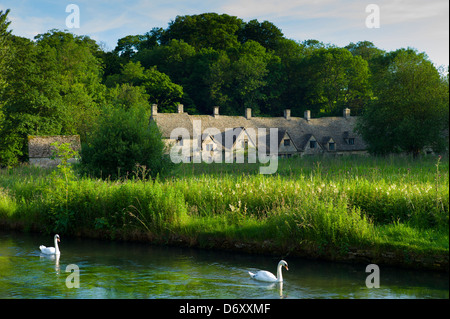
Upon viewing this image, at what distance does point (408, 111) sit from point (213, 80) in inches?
1678

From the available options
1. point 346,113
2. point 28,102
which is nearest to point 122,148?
point 28,102

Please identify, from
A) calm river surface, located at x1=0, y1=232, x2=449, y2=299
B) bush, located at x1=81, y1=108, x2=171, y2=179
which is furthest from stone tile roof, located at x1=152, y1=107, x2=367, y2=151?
calm river surface, located at x1=0, y1=232, x2=449, y2=299

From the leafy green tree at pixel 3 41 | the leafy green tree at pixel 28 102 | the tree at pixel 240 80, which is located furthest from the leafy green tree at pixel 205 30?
the leafy green tree at pixel 3 41

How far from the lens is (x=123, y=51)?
309ft

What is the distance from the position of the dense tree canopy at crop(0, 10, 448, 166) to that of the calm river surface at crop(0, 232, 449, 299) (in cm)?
3083

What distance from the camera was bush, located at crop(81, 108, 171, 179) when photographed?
1058 inches

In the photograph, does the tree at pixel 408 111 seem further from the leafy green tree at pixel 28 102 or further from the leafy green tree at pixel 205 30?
the leafy green tree at pixel 205 30

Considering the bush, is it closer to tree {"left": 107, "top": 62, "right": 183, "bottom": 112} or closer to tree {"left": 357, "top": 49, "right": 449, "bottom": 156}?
tree {"left": 357, "top": 49, "right": 449, "bottom": 156}

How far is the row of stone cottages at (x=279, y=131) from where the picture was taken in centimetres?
6794

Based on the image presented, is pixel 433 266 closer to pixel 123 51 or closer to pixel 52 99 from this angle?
pixel 52 99

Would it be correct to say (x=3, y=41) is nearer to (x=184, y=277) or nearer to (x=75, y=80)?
(x=75, y=80)

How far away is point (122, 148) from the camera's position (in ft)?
87.8

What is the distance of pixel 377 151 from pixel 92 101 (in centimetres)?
3835

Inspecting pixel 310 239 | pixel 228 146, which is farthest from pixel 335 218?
pixel 228 146
